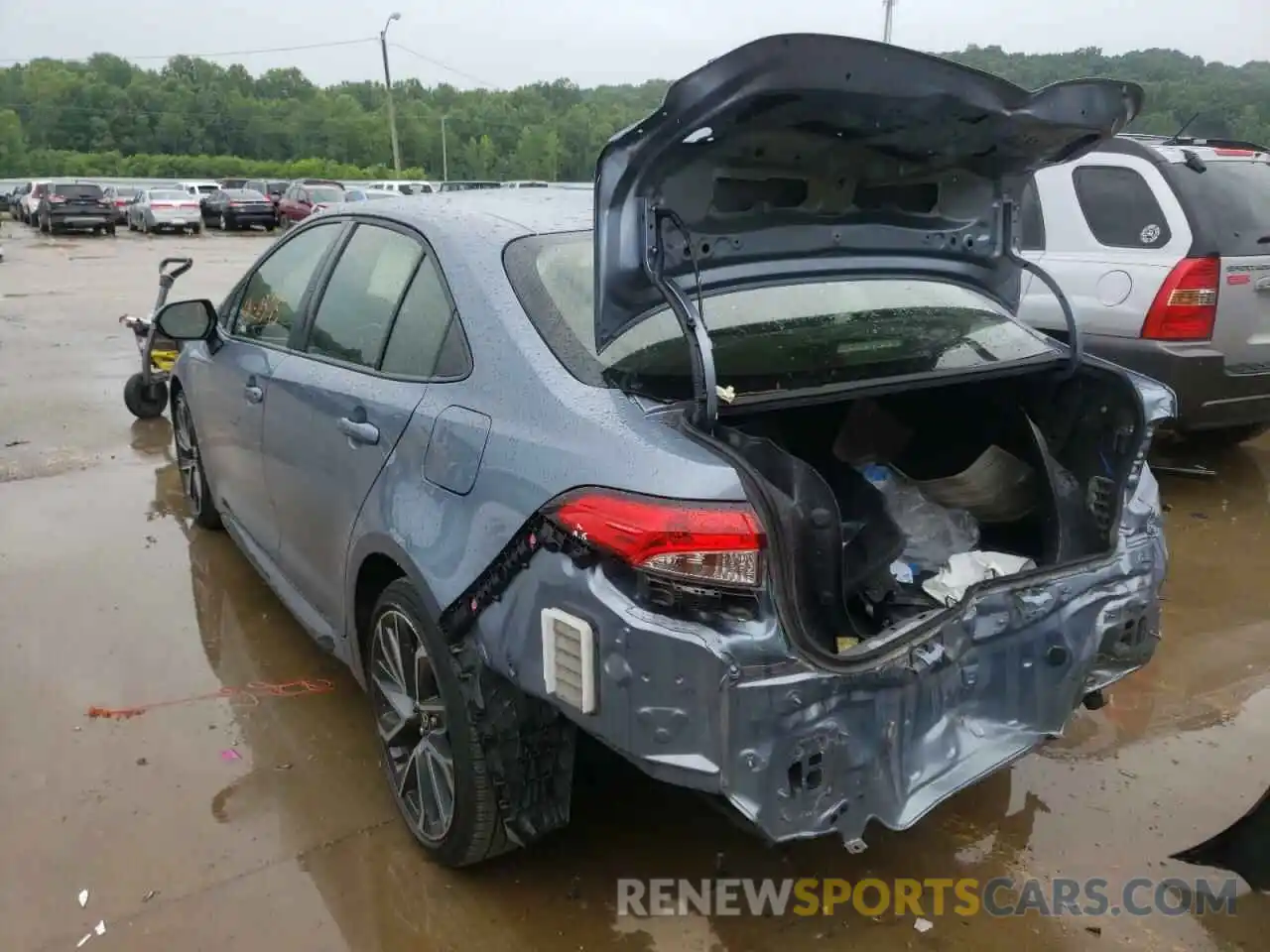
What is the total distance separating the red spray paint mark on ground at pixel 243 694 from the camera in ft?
11.6

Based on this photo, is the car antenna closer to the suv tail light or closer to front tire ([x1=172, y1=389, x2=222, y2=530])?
the suv tail light

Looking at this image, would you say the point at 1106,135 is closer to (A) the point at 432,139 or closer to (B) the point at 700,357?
(B) the point at 700,357

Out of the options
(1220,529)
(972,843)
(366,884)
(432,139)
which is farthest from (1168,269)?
(432,139)

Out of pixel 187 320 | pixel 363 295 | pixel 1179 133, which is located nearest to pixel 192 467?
pixel 187 320

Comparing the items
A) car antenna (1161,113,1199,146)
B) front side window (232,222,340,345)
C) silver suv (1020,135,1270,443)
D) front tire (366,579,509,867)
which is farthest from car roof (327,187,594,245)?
car antenna (1161,113,1199,146)

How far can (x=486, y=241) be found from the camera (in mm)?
2764

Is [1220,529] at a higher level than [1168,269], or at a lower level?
lower

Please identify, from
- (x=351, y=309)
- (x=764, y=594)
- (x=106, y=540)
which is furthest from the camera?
(x=106, y=540)

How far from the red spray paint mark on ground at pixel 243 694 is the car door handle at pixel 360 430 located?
1.20 meters

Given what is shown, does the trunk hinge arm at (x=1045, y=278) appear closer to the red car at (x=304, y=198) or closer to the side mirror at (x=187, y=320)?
the side mirror at (x=187, y=320)

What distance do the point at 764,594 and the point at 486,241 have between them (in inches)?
52.3

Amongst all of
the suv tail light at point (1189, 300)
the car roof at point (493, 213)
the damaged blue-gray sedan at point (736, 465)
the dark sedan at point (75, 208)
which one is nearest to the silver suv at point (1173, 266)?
the suv tail light at point (1189, 300)

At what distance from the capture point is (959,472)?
10.6 feet

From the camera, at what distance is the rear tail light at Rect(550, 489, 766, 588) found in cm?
199
